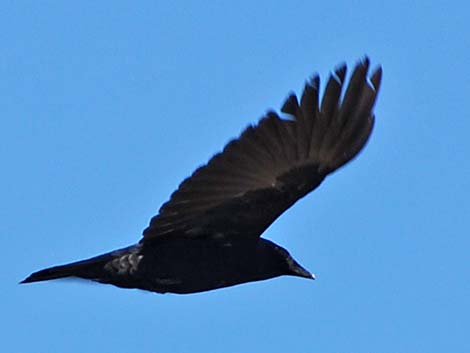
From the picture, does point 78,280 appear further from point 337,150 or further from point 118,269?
point 337,150

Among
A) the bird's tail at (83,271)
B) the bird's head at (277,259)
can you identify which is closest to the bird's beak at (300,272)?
the bird's head at (277,259)

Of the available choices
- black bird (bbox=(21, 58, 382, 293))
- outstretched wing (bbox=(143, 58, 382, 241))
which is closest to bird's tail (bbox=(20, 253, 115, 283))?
black bird (bbox=(21, 58, 382, 293))

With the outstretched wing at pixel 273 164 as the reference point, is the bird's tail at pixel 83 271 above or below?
below

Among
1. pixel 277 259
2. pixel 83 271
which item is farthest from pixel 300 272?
pixel 83 271

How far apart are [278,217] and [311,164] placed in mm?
758

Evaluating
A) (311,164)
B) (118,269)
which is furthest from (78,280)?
(311,164)

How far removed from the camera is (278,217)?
32.2m

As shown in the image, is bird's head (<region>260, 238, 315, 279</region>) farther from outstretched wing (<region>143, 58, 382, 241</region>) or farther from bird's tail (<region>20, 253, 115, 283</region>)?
bird's tail (<region>20, 253, 115, 283</region>)

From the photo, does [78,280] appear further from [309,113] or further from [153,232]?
[309,113]

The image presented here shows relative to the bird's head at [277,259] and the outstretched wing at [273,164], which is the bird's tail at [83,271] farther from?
the bird's head at [277,259]

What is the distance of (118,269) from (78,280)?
40 cm

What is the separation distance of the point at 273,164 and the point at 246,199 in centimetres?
48

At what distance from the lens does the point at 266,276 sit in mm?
32469

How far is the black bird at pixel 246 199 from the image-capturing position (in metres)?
31.2
